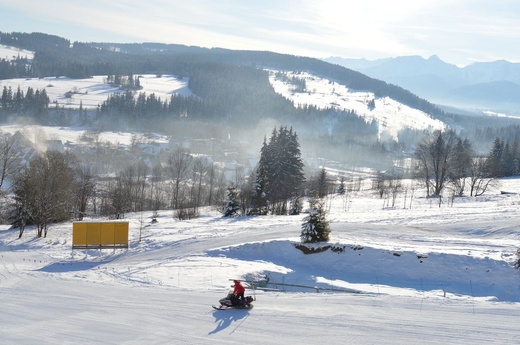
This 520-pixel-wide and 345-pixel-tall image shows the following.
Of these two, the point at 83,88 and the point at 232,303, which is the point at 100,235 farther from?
the point at 83,88

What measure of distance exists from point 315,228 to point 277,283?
6.86 meters

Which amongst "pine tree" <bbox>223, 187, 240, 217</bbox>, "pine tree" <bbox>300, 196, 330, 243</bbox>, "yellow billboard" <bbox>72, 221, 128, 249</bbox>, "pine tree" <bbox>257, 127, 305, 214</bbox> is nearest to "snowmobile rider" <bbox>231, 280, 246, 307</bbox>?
"pine tree" <bbox>300, 196, 330, 243</bbox>

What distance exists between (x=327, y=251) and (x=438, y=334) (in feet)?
41.3

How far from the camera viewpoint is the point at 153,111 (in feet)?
507

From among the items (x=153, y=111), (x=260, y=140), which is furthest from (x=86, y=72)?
(x=260, y=140)

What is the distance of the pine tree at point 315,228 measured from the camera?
27.7m

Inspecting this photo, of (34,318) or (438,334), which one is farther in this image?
(34,318)

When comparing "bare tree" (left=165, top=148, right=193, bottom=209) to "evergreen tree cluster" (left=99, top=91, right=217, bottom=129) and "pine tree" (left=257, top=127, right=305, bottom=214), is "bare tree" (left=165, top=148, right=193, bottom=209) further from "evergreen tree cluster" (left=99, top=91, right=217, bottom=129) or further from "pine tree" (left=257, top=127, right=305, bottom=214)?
"evergreen tree cluster" (left=99, top=91, right=217, bottom=129)

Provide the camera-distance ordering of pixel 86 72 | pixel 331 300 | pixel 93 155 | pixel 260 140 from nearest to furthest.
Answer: pixel 331 300, pixel 93 155, pixel 260 140, pixel 86 72

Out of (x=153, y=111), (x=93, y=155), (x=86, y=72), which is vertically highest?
(x=86, y=72)

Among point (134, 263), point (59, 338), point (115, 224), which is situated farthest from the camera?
Answer: point (115, 224)

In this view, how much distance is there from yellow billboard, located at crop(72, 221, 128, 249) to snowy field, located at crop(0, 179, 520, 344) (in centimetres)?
64

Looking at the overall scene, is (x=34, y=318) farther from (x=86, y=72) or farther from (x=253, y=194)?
(x=86, y=72)

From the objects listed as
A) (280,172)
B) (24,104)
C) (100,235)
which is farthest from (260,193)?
(24,104)
